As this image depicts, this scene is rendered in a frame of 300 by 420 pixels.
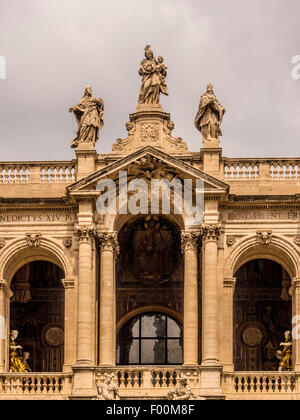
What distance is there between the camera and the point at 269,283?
6656cm

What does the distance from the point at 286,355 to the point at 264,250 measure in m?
3.33

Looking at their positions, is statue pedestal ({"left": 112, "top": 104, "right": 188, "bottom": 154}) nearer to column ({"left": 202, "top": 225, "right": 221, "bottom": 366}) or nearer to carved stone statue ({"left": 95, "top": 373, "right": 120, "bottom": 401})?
column ({"left": 202, "top": 225, "right": 221, "bottom": 366})

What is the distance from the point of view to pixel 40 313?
66.6m

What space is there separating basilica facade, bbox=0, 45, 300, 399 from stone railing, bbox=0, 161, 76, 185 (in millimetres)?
44

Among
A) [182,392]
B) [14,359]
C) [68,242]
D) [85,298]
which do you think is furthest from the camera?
[14,359]

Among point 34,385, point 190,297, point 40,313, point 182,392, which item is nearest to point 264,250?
point 190,297

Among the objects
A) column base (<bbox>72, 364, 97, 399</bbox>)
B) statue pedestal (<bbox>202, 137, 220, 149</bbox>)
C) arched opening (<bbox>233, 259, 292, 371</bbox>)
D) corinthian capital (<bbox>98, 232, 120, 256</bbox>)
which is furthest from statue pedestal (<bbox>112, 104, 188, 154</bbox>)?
column base (<bbox>72, 364, 97, 399</bbox>)

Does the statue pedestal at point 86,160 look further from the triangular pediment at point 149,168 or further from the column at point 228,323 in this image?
the column at point 228,323

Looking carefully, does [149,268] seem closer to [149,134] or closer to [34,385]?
[149,134]

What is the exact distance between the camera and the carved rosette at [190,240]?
6275cm
